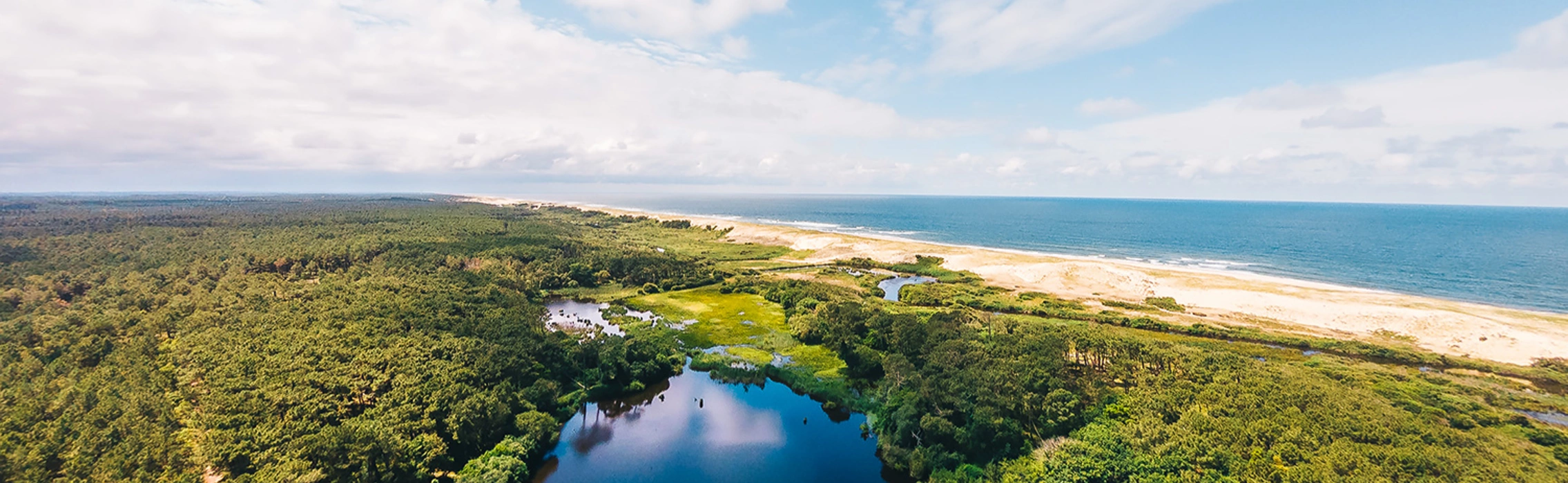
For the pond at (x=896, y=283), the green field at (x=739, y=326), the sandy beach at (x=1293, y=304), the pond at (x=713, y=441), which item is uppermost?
the sandy beach at (x=1293, y=304)

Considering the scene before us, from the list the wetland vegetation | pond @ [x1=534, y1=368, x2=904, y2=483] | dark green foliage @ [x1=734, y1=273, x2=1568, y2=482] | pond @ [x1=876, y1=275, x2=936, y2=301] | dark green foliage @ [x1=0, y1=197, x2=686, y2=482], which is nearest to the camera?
dark green foliage @ [x1=734, y1=273, x2=1568, y2=482]

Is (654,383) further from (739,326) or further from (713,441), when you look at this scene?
(739,326)

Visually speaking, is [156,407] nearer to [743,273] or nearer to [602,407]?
[602,407]

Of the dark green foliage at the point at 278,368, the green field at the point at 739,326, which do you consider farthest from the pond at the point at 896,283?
the dark green foliage at the point at 278,368

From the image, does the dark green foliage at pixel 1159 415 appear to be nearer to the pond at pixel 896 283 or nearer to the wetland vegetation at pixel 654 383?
the wetland vegetation at pixel 654 383

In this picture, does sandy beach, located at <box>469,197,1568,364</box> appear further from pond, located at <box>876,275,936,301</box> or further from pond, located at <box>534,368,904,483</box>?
pond, located at <box>534,368,904,483</box>

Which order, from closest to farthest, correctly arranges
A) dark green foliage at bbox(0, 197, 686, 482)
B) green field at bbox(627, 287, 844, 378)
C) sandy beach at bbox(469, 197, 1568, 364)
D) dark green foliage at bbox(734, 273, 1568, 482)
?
dark green foliage at bbox(734, 273, 1568, 482) < dark green foliage at bbox(0, 197, 686, 482) < green field at bbox(627, 287, 844, 378) < sandy beach at bbox(469, 197, 1568, 364)

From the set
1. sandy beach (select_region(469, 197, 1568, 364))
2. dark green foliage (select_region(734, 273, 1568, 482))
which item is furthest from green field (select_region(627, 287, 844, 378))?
sandy beach (select_region(469, 197, 1568, 364))
